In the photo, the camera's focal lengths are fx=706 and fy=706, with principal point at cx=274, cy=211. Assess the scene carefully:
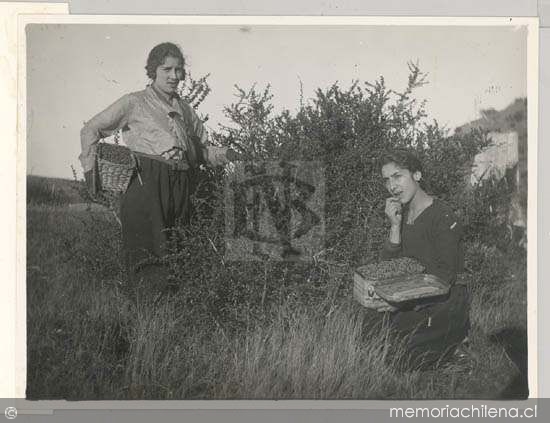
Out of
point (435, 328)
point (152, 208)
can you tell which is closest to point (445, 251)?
point (435, 328)

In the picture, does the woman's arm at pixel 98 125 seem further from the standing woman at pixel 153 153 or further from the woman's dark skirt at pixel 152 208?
the woman's dark skirt at pixel 152 208

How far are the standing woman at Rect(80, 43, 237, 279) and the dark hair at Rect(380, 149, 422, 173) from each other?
1.29 m

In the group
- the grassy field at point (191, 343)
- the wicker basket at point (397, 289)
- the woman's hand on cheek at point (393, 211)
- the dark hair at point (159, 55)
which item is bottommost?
the grassy field at point (191, 343)

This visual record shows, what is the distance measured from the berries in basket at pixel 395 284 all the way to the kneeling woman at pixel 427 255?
2.1 inches

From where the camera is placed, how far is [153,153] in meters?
4.70

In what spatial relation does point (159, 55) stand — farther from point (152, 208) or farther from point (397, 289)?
point (397, 289)

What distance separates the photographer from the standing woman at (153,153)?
185 inches

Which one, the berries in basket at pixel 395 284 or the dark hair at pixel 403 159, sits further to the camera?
the dark hair at pixel 403 159

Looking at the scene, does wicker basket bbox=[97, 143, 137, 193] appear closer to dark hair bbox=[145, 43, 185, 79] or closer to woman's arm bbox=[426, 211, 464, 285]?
dark hair bbox=[145, 43, 185, 79]

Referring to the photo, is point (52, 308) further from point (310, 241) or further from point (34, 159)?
point (310, 241)

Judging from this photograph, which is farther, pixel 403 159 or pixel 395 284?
pixel 403 159

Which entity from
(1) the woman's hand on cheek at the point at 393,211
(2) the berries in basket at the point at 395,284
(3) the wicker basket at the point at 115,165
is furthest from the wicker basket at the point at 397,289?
(3) the wicker basket at the point at 115,165

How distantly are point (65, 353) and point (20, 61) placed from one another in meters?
1.97

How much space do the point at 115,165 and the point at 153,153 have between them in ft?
0.86
